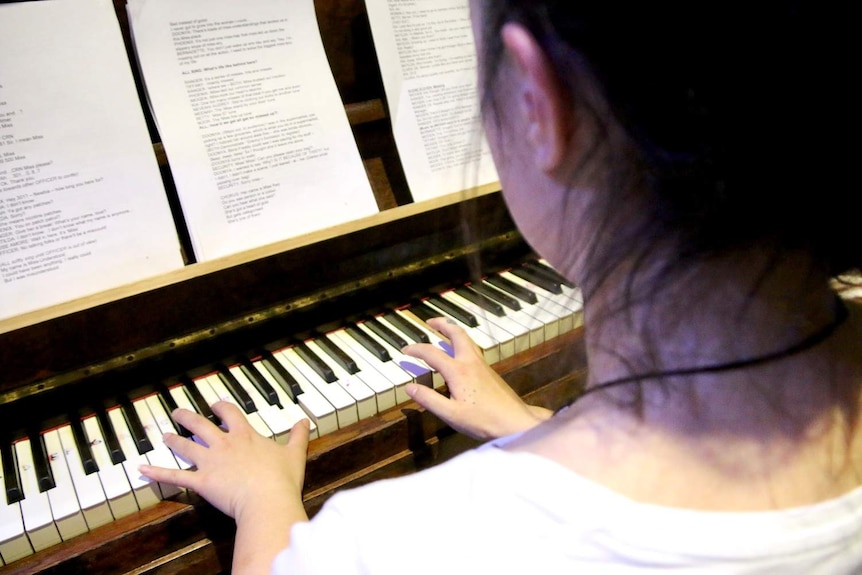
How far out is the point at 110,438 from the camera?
946mm

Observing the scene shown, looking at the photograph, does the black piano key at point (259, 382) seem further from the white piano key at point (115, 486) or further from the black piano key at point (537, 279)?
the black piano key at point (537, 279)

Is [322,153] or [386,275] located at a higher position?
[322,153]

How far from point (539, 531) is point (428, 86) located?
1.02 metres

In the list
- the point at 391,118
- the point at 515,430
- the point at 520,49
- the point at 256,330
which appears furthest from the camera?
the point at 391,118

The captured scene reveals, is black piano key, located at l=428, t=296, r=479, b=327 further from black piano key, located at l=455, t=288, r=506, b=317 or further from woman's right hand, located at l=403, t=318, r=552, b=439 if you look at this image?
woman's right hand, located at l=403, t=318, r=552, b=439

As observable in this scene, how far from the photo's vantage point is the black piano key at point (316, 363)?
1.06 metres

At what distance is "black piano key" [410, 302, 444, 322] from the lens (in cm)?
125

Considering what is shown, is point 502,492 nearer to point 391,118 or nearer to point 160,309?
point 160,309

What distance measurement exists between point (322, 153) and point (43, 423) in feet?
2.09

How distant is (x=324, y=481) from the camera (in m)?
0.99

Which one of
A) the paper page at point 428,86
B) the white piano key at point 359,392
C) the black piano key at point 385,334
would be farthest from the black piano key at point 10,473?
the paper page at point 428,86

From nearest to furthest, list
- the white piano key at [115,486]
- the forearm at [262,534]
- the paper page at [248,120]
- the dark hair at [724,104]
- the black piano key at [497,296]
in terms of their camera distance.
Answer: the dark hair at [724,104] → the forearm at [262,534] → the white piano key at [115,486] → the paper page at [248,120] → the black piano key at [497,296]

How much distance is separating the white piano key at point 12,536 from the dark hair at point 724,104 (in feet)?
2.69

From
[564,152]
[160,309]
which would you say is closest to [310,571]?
[564,152]
